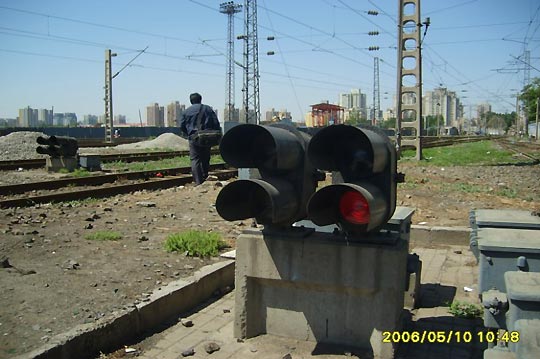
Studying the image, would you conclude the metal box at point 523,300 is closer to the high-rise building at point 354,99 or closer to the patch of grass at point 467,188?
the patch of grass at point 467,188

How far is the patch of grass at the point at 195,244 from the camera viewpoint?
6152 millimetres

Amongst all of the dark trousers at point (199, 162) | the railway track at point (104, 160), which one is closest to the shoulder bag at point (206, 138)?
the dark trousers at point (199, 162)

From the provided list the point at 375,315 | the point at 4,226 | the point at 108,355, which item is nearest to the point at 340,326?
the point at 375,315

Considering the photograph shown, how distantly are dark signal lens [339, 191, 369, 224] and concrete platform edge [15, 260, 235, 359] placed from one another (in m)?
1.89

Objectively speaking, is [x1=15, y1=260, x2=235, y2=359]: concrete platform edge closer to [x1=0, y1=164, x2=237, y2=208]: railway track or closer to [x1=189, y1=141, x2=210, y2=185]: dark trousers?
[x1=0, y1=164, x2=237, y2=208]: railway track

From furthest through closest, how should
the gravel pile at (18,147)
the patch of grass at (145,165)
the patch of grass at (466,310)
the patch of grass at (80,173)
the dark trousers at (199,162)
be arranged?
the gravel pile at (18,147) → the patch of grass at (145,165) → the patch of grass at (80,173) → the dark trousers at (199,162) → the patch of grass at (466,310)

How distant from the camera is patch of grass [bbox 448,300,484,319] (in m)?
4.71

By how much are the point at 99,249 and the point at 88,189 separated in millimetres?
5889

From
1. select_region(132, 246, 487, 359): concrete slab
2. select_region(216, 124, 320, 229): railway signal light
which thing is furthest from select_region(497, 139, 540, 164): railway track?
select_region(216, 124, 320, 229): railway signal light

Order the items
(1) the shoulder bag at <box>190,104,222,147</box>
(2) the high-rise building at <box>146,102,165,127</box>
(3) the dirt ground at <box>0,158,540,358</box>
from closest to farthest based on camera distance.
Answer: (3) the dirt ground at <box>0,158,540,358</box> < (1) the shoulder bag at <box>190,104,222,147</box> < (2) the high-rise building at <box>146,102,165,127</box>

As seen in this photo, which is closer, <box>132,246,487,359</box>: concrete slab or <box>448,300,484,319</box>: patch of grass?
<box>132,246,487,359</box>: concrete slab

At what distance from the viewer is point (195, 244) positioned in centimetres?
626

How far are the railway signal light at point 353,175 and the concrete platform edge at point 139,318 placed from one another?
5.69 ft

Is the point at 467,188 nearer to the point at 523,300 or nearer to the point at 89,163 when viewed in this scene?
the point at 89,163
